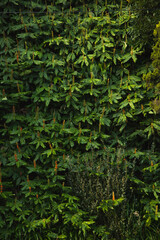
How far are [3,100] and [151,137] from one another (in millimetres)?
2074

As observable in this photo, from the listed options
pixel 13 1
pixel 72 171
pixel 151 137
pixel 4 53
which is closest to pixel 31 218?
pixel 72 171

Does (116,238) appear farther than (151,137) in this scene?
No

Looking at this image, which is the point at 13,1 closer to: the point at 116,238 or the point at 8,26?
the point at 8,26

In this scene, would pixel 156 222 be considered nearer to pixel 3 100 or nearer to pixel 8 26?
pixel 3 100

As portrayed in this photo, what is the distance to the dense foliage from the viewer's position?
11.3ft

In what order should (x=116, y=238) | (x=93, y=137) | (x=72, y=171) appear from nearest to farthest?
(x=116, y=238)
(x=72, y=171)
(x=93, y=137)

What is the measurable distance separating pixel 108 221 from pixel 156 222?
2.21ft

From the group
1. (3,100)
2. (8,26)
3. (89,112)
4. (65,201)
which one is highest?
(8,26)

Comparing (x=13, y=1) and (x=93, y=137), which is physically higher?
(x=13, y=1)

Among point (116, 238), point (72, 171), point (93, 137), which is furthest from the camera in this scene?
point (93, 137)

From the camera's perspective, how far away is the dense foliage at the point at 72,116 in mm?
3432

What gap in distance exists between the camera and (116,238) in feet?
10.5

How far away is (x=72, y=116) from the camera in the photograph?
3.84 metres

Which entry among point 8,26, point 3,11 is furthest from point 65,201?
point 3,11
